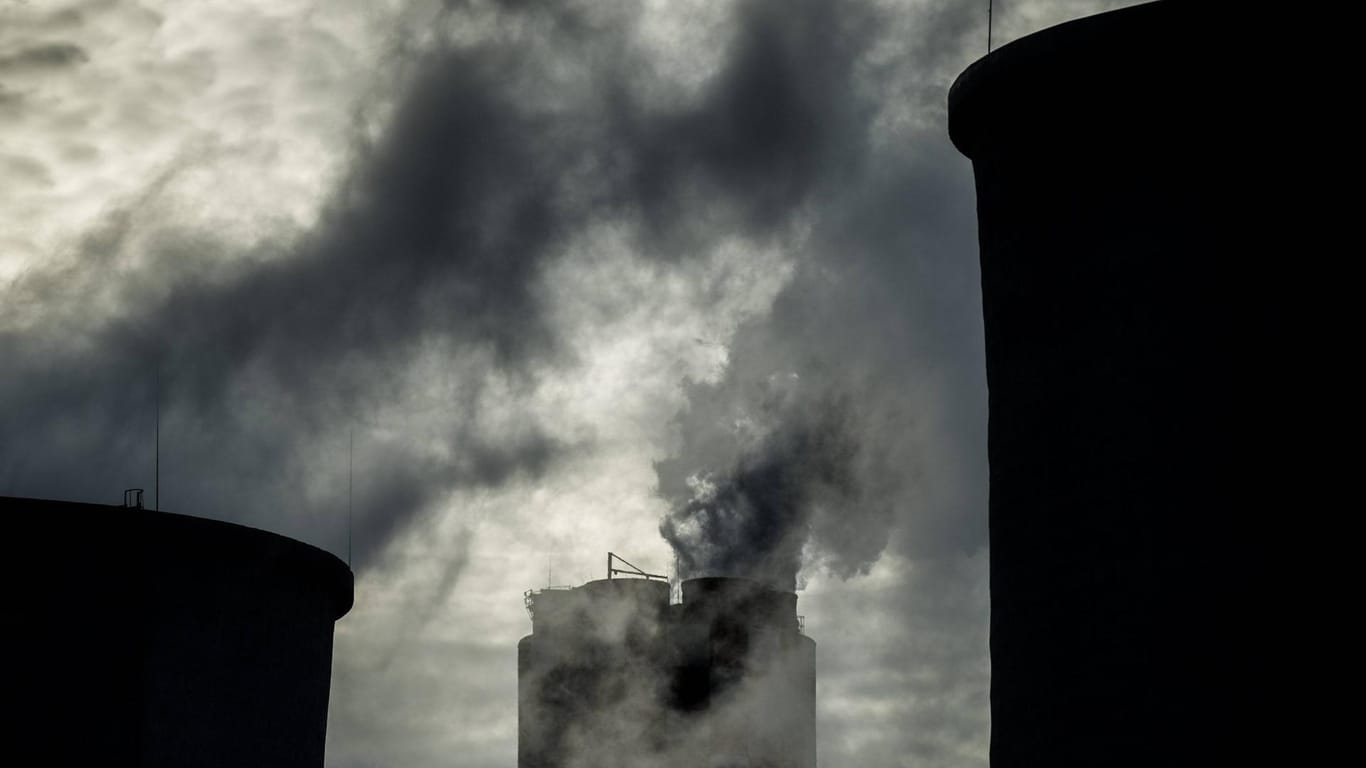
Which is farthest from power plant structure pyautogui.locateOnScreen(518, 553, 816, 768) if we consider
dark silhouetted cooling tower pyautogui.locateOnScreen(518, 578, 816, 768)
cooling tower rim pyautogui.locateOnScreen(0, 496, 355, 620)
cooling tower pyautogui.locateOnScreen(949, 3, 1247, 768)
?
cooling tower pyautogui.locateOnScreen(949, 3, 1247, 768)

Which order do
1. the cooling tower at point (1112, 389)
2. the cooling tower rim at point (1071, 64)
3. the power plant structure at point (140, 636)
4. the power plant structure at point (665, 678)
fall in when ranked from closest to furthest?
the cooling tower at point (1112, 389) < the cooling tower rim at point (1071, 64) < the power plant structure at point (140, 636) < the power plant structure at point (665, 678)

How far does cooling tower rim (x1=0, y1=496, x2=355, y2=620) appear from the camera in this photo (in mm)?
19031

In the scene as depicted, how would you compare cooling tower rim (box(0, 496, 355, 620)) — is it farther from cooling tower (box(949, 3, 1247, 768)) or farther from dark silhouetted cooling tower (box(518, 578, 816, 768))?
dark silhouetted cooling tower (box(518, 578, 816, 768))

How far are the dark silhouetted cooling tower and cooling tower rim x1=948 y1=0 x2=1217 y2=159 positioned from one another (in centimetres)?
2703

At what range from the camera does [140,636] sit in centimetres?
1956

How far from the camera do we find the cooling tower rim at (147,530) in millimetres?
19031

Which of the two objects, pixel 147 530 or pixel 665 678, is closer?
pixel 147 530

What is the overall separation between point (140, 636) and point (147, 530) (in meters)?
1.27

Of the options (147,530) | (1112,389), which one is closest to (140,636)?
(147,530)

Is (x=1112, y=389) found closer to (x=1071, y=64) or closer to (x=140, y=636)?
(x=1071, y=64)

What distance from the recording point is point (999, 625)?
13008 mm

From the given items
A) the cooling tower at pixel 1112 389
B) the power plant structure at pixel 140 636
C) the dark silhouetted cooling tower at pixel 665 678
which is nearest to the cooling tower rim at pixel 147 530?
the power plant structure at pixel 140 636

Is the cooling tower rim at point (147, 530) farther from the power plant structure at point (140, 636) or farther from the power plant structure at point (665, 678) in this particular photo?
the power plant structure at point (665, 678)

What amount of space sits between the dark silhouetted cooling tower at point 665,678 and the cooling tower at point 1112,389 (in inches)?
1061
